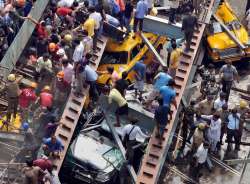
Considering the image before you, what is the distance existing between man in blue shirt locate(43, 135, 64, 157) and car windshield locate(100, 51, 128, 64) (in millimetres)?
5103

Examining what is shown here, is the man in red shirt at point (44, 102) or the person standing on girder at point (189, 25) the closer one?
the man in red shirt at point (44, 102)

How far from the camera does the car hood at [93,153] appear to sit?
20.2m

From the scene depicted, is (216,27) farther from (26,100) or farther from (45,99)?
(26,100)

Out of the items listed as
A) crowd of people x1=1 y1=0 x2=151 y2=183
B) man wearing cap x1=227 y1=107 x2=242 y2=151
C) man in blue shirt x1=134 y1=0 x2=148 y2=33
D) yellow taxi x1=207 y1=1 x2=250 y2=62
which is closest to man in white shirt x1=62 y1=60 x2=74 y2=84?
crowd of people x1=1 y1=0 x2=151 y2=183

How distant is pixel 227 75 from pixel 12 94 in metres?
7.12

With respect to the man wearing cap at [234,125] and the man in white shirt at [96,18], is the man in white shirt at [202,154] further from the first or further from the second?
the man in white shirt at [96,18]

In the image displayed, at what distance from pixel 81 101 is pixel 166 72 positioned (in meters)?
2.74

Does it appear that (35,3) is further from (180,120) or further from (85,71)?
(180,120)

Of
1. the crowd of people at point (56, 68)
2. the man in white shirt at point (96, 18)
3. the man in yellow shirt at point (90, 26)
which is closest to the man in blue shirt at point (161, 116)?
the crowd of people at point (56, 68)

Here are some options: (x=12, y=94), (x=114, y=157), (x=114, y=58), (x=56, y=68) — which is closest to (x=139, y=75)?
(x=114, y=58)

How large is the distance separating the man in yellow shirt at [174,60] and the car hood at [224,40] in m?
Answer: 3.41

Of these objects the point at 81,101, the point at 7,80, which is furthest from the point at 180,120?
the point at 7,80

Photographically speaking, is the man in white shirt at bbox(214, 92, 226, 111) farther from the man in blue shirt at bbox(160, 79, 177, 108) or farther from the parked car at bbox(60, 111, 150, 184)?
the parked car at bbox(60, 111, 150, 184)

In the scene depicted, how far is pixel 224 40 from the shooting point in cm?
2586
